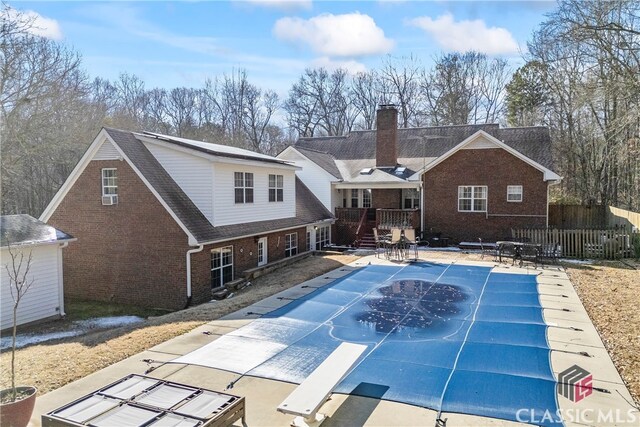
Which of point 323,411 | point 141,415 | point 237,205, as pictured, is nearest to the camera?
point 141,415

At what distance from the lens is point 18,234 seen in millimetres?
13070

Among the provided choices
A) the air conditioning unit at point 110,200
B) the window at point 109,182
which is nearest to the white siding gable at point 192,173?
the window at point 109,182

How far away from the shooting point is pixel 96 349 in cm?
837

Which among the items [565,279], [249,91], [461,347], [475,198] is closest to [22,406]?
[461,347]

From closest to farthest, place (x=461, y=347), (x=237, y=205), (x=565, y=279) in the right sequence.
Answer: (x=461, y=347) → (x=565, y=279) → (x=237, y=205)

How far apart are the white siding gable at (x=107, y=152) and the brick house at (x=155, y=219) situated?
0.04 m

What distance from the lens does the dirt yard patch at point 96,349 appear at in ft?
23.3

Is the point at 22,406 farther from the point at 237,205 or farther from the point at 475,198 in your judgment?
the point at 475,198

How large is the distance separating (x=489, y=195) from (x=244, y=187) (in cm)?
1305

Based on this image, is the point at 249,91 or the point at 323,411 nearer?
the point at 323,411

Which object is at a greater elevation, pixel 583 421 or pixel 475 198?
pixel 475 198

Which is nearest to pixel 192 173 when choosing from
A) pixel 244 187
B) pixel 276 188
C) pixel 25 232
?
pixel 244 187

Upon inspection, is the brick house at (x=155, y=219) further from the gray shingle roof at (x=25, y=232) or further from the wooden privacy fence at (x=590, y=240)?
the wooden privacy fence at (x=590, y=240)

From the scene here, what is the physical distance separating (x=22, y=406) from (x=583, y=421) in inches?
276
